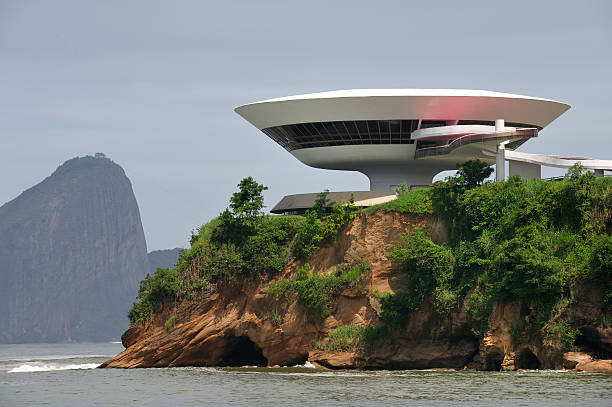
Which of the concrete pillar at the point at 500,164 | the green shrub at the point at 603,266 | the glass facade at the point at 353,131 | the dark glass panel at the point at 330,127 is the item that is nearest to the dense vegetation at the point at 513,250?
the green shrub at the point at 603,266

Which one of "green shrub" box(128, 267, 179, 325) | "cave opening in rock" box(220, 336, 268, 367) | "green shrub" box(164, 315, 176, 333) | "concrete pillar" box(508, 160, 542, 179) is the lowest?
"cave opening in rock" box(220, 336, 268, 367)

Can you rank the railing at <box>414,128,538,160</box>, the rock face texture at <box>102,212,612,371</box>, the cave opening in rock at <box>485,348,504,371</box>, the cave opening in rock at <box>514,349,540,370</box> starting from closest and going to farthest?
1. the cave opening in rock at <box>514,349,540,370</box>
2. the cave opening in rock at <box>485,348,504,371</box>
3. the rock face texture at <box>102,212,612,371</box>
4. the railing at <box>414,128,538,160</box>

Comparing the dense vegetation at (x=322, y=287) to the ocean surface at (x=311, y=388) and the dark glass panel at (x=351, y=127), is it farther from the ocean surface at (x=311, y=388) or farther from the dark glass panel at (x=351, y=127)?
the dark glass panel at (x=351, y=127)

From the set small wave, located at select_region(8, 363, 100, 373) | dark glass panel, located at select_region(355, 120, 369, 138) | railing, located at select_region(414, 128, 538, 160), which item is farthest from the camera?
dark glass panel, located at select_region(355, 120, 369, 138)

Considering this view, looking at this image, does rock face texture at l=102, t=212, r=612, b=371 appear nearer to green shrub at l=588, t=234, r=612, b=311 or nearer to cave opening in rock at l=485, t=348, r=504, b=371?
cave opening in rock at l=485, t=348, r=504, b=371

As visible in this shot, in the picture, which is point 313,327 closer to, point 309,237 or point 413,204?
point 309,237

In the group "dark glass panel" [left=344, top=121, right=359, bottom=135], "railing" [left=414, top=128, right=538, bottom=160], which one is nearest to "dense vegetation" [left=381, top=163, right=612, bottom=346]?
"railing" [left=414, top=128, right=538, bottom=160]

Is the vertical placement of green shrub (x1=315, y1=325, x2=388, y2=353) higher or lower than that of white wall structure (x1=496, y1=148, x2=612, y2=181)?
lower
